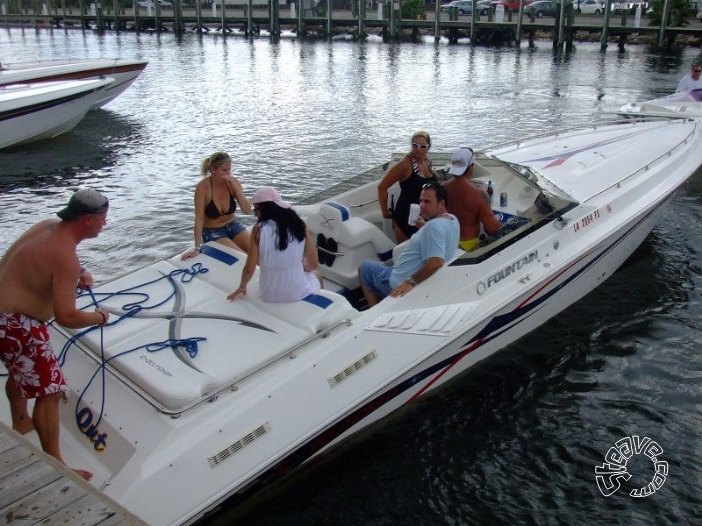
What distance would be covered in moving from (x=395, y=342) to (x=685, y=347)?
10.2ft

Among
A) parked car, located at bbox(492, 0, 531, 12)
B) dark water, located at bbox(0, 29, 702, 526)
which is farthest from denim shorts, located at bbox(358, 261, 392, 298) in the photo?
parked car, located at bbox(492, 0, 531, 12)

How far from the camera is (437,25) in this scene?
37.2m

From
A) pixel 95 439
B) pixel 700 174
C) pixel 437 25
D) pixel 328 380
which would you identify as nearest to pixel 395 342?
pixel 328 380

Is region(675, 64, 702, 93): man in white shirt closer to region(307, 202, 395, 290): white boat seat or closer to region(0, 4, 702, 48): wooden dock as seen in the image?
region(307, 202, 395, 290): white boat seat

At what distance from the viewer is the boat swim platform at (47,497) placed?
2.75 m

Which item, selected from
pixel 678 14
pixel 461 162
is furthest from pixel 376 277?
pixel 678 14

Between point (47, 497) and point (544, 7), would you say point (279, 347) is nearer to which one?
point (47, 497)

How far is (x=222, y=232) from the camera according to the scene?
5785 millimetres

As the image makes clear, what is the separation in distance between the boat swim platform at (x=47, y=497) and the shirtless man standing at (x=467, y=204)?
11.8 ft

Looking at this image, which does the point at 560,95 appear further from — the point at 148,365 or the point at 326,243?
the point at 148,365

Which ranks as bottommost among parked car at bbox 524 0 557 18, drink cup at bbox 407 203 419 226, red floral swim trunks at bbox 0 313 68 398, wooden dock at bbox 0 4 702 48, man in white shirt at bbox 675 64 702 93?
red floral swim trunks at bbox 0 313 68 398

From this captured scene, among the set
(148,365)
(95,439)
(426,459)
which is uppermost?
(148,365)

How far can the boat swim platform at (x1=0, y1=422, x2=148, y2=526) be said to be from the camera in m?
2.75

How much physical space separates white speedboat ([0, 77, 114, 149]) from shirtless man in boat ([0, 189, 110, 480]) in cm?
1152
